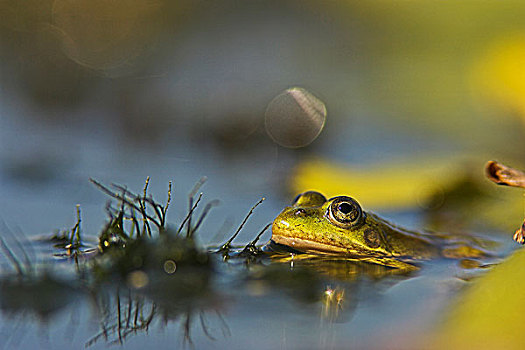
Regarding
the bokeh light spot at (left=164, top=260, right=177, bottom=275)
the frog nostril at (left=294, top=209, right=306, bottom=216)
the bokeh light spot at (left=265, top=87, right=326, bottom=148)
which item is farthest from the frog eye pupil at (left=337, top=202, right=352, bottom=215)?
the bokeh light spot at (left=265, top=87, right=326, bottom=148)

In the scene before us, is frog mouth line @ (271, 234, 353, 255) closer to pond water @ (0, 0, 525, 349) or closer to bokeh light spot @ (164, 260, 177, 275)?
pond water @ (0, 0, 525, 349)

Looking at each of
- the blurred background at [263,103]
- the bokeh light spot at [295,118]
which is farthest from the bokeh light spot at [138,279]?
the bokeh light spot at [295,118]

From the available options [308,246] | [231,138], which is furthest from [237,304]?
[231,138]

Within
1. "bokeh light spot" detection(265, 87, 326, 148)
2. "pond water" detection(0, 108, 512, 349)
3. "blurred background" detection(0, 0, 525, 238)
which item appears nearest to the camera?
"pond water" detection(0, 108, 512, 349)

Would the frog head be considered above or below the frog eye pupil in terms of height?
below

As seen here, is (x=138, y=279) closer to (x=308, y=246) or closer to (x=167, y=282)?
(x=167, y=282)

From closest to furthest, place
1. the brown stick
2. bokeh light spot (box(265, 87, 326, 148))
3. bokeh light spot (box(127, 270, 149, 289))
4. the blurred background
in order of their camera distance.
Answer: bokeh light spot (box(127, 270, 149, 289))
the brown stick
the blurred background
bokeh light spot (box(265, 87, 326, 148))

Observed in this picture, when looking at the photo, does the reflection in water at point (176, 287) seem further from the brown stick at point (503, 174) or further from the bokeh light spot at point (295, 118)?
the bokeh light spot at point (295, 118)

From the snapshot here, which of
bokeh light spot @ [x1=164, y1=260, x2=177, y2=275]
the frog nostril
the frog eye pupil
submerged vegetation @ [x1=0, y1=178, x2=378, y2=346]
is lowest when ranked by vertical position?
submerged vegetation @ [x1=0, y1=178, x2=378, y2=346]

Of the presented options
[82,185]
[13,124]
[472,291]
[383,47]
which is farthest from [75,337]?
[383,47]
